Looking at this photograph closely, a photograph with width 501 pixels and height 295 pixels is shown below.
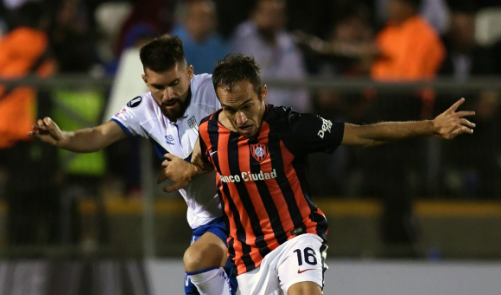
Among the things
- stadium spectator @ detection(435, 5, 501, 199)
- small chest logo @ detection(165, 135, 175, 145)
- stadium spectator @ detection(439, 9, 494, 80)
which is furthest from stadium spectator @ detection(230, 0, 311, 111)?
small chest logo @ detection(165, 135, 175, 145)

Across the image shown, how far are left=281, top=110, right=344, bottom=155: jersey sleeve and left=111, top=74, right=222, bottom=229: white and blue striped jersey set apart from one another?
2.16 ft

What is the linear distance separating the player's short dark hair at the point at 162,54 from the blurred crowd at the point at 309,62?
2.28 metres

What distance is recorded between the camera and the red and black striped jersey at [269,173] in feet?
14.6

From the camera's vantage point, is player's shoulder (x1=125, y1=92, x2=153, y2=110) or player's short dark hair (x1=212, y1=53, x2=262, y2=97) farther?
player's shoulder (x1=125, y1=92, x2=153, y2=110)

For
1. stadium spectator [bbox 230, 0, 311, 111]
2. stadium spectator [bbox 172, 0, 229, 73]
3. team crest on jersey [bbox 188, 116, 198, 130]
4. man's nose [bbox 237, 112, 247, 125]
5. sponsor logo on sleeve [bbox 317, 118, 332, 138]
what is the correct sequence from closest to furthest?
man's nose [bbox 237, 112, 247, 125]
sponsor logo on sleeve [bbox 317, 118, 332, 138]
team crest on jersey [bbox 188, 116, 198, 130]
stadium spectator [bbox 172, 0, 229, 73]
stadium spectator [bbox 230, 0, 311, 111]

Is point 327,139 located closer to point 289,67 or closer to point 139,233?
point 139,233

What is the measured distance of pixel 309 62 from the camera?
8305 millimetres

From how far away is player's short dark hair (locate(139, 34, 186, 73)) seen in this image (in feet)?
15.2

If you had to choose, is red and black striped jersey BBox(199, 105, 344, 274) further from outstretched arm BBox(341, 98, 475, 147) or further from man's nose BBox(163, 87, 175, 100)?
man's nose BBox(163, 87, 175, 100)

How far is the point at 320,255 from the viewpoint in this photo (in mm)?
4445

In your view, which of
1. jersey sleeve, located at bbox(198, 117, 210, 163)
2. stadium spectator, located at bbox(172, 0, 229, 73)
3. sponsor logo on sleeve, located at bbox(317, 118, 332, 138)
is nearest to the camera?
sponsor logo on sleeve, located at bbox(317, 118, 332, 138)

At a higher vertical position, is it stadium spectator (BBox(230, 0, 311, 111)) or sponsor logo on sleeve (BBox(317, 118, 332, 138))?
stadium spectator (BBox(230, 0, 311, 111))

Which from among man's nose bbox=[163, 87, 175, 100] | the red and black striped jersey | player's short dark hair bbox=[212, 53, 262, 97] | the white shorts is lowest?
the white shorts

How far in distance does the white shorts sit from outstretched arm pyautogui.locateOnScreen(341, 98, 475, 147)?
58 cm
